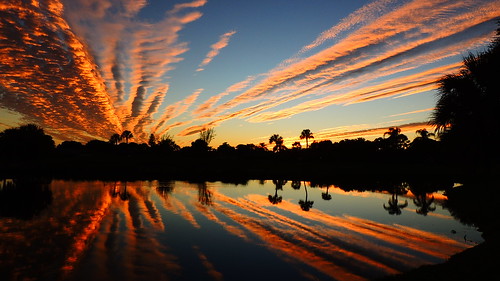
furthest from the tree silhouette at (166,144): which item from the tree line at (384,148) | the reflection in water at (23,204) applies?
the reflection in water at (23,204)

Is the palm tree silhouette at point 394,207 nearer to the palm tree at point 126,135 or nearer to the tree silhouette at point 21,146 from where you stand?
the tree silhouette at point 21,146

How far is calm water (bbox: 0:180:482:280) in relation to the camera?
10.7 meters

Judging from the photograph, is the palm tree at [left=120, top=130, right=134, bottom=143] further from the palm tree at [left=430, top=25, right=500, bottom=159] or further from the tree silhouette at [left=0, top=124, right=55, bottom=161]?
the palm tree at [left=430, top=25, right=500, bottom=159]

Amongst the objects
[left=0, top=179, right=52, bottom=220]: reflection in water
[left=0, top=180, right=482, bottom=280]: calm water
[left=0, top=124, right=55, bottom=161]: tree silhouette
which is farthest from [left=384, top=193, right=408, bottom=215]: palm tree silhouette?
[left=0, top=124, right=55, bottom=161]: tree silhouette

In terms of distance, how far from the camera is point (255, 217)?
21.2m

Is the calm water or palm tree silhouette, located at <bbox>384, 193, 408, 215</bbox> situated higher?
the calm water

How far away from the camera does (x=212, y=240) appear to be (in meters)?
14.9

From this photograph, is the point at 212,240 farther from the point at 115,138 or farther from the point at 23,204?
the point at 115,138

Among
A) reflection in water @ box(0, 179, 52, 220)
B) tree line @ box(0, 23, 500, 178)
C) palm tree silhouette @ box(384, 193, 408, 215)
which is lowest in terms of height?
palm tree silhouette @ box(384, 193, 408, 215)

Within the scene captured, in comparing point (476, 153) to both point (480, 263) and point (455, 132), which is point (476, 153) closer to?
point (455, 132)

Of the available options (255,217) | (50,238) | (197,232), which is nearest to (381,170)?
(255,217)

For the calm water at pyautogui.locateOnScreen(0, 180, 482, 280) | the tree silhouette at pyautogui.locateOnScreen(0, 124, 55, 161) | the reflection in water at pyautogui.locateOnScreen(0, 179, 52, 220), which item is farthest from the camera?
the tree silhouette at pyautogui.locateOnScreen(0, 124, 55, 161)

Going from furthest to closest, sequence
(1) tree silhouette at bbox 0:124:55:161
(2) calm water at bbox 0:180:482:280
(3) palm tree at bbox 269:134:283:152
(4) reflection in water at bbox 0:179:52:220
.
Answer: (3) palm tree at bbox 269:134:283:152, (1) tree silhouette at bbox 0:124:55:161, (4) reflection in water at bbox 0:179:52:220, (2) calm water at bbox 0:180:482:280

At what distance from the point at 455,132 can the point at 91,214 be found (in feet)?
96.6
